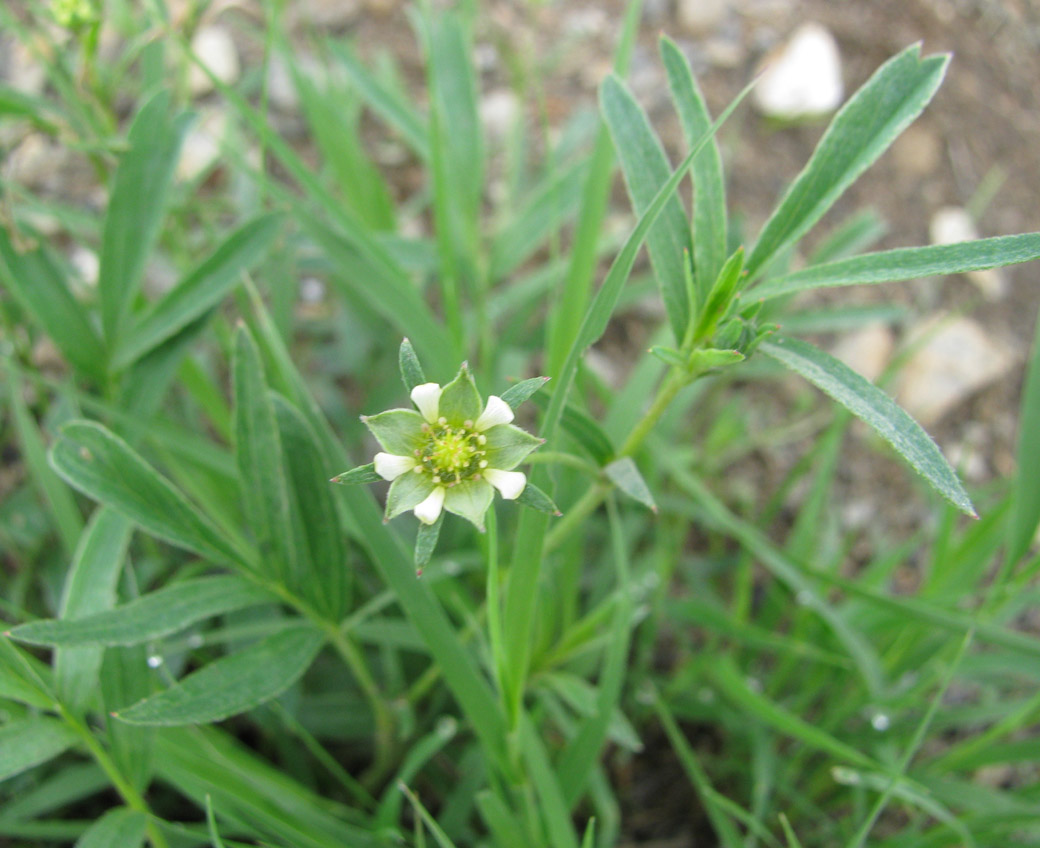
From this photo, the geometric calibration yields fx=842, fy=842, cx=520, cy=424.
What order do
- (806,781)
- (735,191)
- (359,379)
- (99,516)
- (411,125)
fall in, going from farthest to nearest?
(735,191) → (359,379) → (411,125) → (806,781) → (99,516)

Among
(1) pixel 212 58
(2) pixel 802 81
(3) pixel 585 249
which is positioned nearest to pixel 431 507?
(3) pixel 585 249

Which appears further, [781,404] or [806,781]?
[781,404]

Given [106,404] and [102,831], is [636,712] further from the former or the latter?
[106,404]

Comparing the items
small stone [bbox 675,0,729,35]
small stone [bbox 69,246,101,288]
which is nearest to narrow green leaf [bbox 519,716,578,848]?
small stone [bbox 69,246,101,288]

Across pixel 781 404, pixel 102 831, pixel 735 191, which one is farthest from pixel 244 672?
pixel 735 191

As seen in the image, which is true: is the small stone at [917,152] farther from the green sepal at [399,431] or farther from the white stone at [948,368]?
the green sepal at [399,431]

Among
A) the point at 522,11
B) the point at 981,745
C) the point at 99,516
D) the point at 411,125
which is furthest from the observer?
the point at 522,11

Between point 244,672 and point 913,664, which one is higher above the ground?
point 244,672

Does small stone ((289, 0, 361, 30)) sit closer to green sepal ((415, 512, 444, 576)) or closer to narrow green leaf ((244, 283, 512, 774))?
narrow green leaf ((244, 283, 512, 774))
